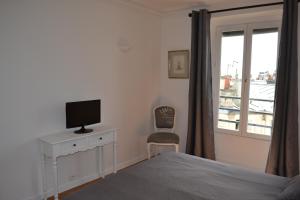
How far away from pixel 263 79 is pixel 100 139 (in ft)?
8.28

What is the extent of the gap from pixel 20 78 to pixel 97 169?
5.44ft

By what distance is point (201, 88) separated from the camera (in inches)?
149

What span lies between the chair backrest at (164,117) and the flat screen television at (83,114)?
1.26m

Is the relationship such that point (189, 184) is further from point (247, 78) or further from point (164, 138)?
point (247, 78)

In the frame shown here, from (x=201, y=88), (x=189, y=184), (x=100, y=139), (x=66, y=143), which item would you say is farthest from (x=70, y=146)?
(x=201, y=88)

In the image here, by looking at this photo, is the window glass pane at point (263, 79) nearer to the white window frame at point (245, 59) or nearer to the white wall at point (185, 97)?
the white window frame at point (245, 59)

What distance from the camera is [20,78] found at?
8.32 ft

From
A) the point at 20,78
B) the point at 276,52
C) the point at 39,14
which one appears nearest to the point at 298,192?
the point at 276,52

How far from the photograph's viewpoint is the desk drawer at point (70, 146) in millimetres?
2611

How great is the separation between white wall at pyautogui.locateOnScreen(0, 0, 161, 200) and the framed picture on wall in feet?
1.56

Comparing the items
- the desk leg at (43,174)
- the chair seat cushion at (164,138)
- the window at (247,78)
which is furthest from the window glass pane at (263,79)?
→ the desk leg at (43,174)

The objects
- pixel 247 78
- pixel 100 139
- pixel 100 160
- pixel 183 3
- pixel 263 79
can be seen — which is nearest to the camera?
pixel 100 139

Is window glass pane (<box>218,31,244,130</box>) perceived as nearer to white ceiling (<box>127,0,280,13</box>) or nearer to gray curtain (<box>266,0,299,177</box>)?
white ceiling (<box>127,0,280,13</box>)

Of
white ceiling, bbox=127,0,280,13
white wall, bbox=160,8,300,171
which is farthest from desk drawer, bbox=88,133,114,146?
white ceiling, bbox=127,0,280,13
